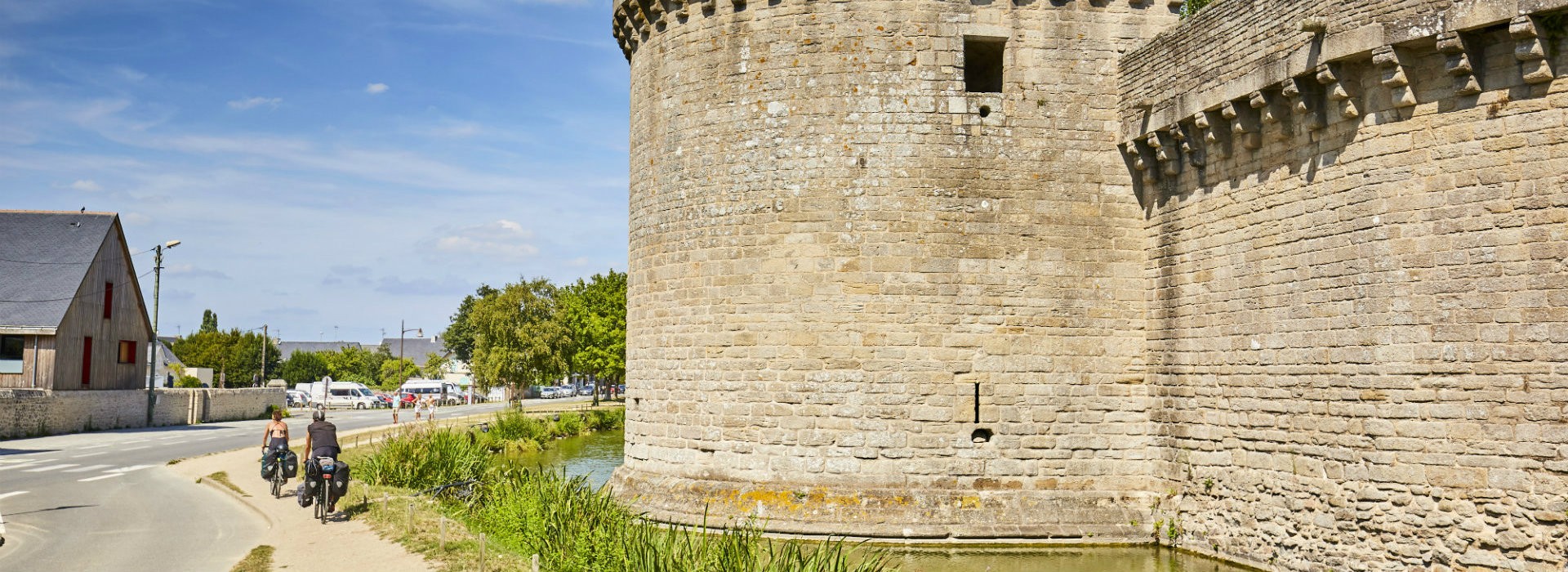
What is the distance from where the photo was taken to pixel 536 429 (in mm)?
27875

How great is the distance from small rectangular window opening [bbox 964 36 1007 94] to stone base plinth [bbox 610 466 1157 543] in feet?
17.4

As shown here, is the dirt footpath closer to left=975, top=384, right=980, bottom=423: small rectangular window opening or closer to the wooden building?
left=975, top=384, right=980, bottom=423: small rectangular window opening

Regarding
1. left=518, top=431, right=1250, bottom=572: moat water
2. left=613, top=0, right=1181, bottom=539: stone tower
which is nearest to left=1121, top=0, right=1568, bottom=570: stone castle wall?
left=518, top=431, right=1250, bottom=572: moat water

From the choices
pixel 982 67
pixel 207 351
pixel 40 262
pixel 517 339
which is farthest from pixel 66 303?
pixel 207 351

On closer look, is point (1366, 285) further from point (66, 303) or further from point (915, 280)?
point (66, 303)

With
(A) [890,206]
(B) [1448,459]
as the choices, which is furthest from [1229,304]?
(A) [890,206]

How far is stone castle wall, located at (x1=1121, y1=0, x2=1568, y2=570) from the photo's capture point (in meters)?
9.21

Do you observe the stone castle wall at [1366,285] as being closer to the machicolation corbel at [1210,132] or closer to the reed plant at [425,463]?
the machicolation corbel at [1210,132]

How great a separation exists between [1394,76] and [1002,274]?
4.69 m

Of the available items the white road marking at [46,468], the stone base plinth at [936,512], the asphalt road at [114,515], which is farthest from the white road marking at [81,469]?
the stone base plinth at [936,512]

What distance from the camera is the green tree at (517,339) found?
39.1m

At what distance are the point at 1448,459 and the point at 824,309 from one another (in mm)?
6513

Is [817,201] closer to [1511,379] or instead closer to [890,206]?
[890,206]

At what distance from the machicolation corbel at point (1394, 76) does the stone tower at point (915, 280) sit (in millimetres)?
3826
